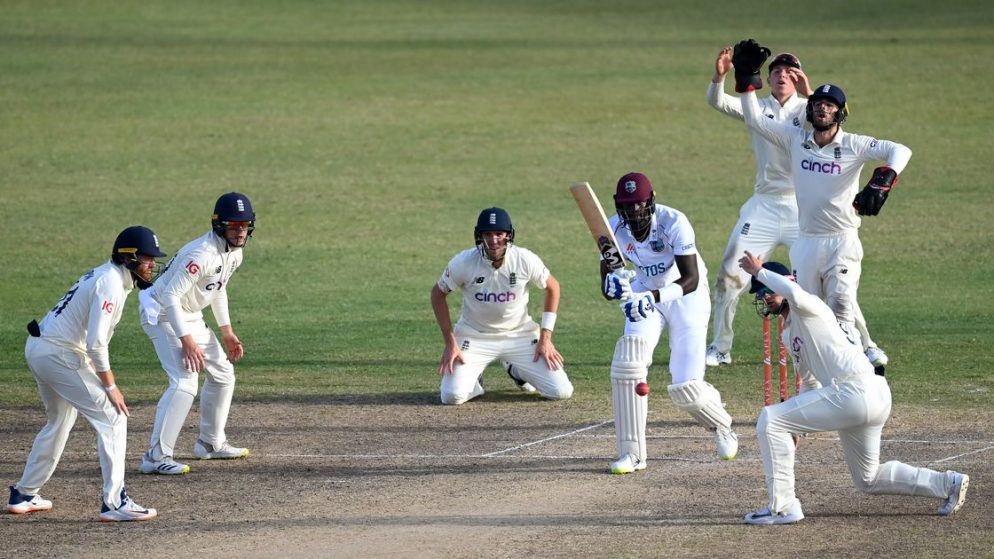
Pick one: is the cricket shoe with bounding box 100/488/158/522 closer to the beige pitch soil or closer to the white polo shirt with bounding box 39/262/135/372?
the beige pitch soil

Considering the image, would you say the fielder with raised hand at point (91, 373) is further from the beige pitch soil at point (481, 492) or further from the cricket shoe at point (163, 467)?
the cricket shoe at point (163, 467)

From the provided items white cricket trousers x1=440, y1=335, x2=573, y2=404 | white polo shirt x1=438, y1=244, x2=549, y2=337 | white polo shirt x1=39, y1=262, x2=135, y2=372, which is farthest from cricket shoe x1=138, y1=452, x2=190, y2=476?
white polo shirt x1=438, y1=244, x2=549, y2=337

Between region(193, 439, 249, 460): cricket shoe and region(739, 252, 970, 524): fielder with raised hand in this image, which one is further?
region(193, 439, 249, 460): cricket shoe

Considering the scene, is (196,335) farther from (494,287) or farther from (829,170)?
(829,170)

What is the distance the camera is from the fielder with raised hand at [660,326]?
437 inches

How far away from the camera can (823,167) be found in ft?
40.6

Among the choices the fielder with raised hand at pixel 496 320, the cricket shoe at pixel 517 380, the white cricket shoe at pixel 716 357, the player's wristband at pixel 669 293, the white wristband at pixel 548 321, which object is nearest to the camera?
the player's wristband at pixel 669 293

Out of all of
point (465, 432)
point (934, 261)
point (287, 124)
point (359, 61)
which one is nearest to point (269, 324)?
point (465, 432)

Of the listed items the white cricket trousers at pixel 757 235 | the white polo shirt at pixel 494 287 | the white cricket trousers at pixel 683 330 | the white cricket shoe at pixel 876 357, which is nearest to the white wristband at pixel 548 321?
the white polo shirt at pixel 494 287

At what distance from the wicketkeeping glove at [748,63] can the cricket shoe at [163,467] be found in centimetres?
570

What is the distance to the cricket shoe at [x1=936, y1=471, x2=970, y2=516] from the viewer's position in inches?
384

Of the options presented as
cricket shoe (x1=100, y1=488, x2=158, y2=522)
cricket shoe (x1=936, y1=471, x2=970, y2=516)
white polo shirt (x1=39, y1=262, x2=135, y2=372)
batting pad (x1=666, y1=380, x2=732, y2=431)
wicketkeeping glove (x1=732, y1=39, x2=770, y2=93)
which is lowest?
cricket shoe (x1=100, y1=488, x2=158, y2=522)

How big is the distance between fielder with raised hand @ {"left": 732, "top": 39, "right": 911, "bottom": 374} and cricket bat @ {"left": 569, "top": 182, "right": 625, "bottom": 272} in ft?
6.99

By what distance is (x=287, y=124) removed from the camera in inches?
1200
